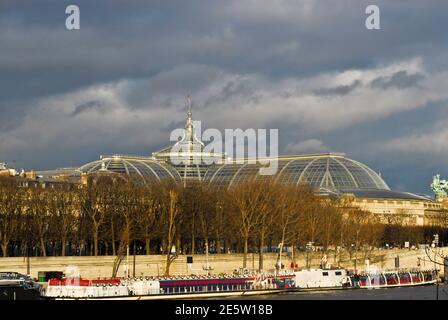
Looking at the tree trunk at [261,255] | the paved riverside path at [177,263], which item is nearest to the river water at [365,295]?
the paved riverside path at [177,263]

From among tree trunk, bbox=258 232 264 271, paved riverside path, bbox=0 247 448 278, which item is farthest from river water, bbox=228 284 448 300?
tree trunk, bbox=258 232 264 271

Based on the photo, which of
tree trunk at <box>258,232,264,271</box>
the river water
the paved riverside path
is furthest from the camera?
tree trunk at <box>258,232,264,271</box>

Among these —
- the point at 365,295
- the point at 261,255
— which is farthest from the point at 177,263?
the point at 365,295

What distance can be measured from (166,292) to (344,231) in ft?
187

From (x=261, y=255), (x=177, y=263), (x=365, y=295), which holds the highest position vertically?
(x=261, y=255)

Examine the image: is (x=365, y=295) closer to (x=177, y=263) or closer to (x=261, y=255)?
(x=177, y=263)

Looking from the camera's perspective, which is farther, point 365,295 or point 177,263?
point 177,263

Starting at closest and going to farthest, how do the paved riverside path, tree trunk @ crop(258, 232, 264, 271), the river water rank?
the river water, the paved riverside path, tree trunk @ crop(258, 232, 264, 271)

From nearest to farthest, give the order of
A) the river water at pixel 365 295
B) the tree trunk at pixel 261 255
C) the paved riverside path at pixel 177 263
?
the river water at pixel 365 295 → the paved riverside path at pixel 177 263 → the tree trunk at pixel 261 255

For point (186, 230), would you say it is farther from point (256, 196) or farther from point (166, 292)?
point (166, 292)

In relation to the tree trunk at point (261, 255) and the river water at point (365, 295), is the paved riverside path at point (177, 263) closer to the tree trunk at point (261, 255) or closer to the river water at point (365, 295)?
the tree trunk at point (261, 255)

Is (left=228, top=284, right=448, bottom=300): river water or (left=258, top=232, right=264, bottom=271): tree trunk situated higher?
(left=258, top=232, right=264, bottom=271): tree trunk

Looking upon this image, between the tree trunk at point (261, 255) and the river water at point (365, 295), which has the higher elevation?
the tree trunk at point (261, 255)

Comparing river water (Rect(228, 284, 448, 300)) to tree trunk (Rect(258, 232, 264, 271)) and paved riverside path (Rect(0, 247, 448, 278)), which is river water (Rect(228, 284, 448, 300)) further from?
tree trunk (Rect(258, 232, 264, 271))
